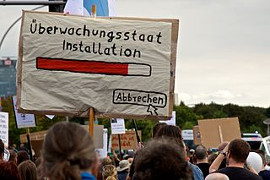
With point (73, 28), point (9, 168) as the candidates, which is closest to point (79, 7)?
point (73, 28)

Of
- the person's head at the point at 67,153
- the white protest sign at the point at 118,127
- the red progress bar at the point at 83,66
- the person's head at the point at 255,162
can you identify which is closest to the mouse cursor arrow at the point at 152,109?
the red progress bar at the point at 83,66

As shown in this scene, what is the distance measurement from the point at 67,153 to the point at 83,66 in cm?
372

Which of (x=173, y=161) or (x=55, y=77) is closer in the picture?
(x=173, y=161)

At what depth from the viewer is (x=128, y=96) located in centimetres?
748

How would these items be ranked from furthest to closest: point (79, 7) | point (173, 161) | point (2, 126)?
point (2, 126), point (79, 7), point (173, 161)

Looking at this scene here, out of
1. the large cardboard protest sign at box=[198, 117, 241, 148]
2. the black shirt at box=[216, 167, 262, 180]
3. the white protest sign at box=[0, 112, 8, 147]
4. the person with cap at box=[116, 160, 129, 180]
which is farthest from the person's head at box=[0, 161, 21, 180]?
the large cardboard protest sign at box=[198, 117, 241, 148]

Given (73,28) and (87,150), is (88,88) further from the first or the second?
(87,150)

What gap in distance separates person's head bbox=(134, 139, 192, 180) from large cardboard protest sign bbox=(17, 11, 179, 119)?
9.50 feet

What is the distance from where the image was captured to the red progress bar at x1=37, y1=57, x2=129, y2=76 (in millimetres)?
7480

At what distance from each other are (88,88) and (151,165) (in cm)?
303

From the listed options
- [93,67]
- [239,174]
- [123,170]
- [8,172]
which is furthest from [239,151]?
[123,170]

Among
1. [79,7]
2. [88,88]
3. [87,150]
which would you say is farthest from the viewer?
[79,7]

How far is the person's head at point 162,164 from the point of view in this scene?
4453 mm

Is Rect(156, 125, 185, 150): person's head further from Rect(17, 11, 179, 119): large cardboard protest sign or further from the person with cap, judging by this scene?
the person with cap
